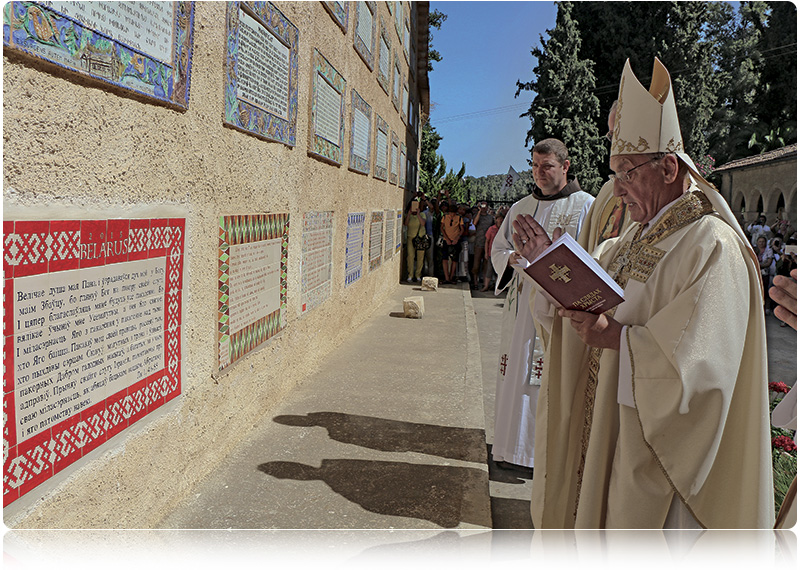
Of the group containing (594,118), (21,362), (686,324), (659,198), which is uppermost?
(594,118)

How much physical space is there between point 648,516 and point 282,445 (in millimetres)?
2297

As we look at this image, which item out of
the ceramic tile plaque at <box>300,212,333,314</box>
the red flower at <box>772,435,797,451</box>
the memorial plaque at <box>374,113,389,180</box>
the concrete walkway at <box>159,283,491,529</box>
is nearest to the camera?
the concrete walkway at <box>159,283,491,529</box>

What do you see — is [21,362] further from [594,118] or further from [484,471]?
[594,118]

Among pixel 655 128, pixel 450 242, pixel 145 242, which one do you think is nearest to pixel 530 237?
pixel 655 128

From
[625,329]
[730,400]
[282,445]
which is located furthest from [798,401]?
[282,445]

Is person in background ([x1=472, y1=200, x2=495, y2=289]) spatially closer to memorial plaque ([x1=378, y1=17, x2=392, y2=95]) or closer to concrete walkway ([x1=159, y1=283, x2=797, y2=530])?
memorial plaque ([x1=378, y1=17, x2=392, y2=95])

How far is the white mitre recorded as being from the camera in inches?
88.8

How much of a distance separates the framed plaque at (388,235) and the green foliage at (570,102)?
51.7 feet

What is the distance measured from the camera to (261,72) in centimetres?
386

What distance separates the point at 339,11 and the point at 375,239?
156 inches

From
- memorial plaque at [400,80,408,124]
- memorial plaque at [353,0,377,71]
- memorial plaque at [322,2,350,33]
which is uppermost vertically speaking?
memorial plaque at [400,80,408,124]

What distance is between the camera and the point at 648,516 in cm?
214

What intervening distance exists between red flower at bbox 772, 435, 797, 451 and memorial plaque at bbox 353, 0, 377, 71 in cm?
572

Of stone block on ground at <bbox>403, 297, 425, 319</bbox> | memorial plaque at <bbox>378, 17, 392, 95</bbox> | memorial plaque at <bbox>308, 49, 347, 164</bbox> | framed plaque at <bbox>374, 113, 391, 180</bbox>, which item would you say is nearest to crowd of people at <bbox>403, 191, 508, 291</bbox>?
framed plaque at <bbox>374, 113, 391, 180</bbox>
